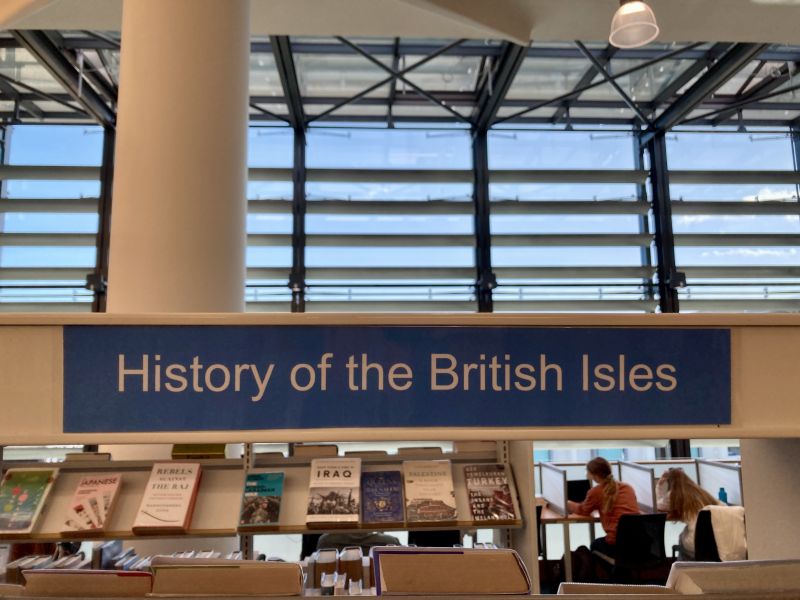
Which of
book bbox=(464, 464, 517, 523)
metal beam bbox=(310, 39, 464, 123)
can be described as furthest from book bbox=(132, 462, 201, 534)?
metal beam bbox=(310, 39, 464, 123)

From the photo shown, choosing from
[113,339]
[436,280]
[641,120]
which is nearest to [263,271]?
[436,280]

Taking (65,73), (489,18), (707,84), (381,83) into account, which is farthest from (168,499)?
(707,84)

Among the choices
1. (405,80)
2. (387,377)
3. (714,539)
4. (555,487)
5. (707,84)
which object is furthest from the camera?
(707,84)

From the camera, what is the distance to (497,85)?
26.0 ft

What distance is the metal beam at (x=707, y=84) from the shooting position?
7.14m

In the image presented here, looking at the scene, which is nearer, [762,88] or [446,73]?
[446,73]

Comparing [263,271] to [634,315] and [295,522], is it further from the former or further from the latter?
[634,315]

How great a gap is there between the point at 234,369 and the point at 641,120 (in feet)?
29.1

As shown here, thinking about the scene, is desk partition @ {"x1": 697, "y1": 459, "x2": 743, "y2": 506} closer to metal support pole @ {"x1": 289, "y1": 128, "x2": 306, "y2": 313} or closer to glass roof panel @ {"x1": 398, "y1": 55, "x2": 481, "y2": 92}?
metal support pole @ {"x1": 289, "y1": 128, "x2": 306, "y2": 313}

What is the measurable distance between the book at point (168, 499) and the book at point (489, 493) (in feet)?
3.79

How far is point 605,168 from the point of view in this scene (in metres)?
9.08

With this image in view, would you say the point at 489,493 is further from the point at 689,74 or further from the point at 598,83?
the point at 689,74

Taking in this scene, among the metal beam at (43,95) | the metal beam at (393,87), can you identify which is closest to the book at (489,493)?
the metal beam at (393,87)

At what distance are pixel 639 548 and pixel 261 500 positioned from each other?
3438mm
